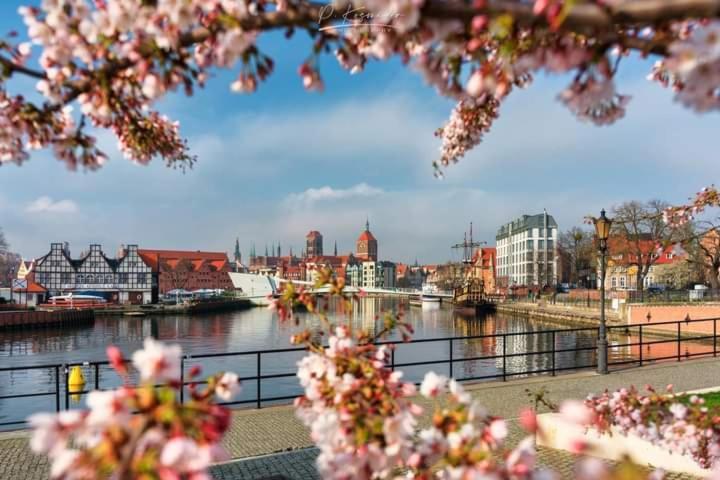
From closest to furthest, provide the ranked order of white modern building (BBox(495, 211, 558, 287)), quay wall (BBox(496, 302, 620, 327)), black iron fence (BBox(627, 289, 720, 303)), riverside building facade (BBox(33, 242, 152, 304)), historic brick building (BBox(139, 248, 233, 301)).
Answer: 1. black iron fence (BBox(627, 289, 720, 303))
2. quay wall (BBox(496, 302, 620, 327))
3. riverside building facade (BBox(33, 242, 152, 304))
4. white modern building (BBox(495, 211, 558, 287))
5. historic brick building (BBox(139, 248, 233, 301))

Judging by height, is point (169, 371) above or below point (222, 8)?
below

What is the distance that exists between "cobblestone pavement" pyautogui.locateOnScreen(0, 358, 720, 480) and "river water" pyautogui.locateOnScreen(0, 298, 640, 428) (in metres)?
0.99

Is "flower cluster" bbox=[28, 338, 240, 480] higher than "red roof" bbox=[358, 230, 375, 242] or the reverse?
the reverse

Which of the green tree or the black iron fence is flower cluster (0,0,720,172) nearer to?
the black iron fence

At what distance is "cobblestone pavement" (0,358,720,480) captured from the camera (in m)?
5.94

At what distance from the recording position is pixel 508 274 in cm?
11369

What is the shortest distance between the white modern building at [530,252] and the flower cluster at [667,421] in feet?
291

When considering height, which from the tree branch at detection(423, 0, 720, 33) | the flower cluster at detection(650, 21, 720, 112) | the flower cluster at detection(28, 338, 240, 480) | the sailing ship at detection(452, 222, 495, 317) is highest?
the tree branch at detection(423, 0, 720, 33)

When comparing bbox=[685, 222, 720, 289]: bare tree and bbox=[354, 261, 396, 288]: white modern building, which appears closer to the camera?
bbox=[685, 222, 720, 289]: bare tree

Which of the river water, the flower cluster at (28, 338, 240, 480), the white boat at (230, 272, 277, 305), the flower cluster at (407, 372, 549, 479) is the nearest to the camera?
the flower cluster at (28, 338, 240, 480)

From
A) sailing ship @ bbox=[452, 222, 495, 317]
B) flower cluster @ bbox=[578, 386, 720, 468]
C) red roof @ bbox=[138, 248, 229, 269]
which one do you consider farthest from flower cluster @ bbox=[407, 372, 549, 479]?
red roof @ bbox=[138, 248, 229, 269]

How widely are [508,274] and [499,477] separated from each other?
4590 inches

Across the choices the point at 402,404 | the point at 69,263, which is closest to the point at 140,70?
the point at 402,404

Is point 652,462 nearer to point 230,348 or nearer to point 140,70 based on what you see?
point 140,70
